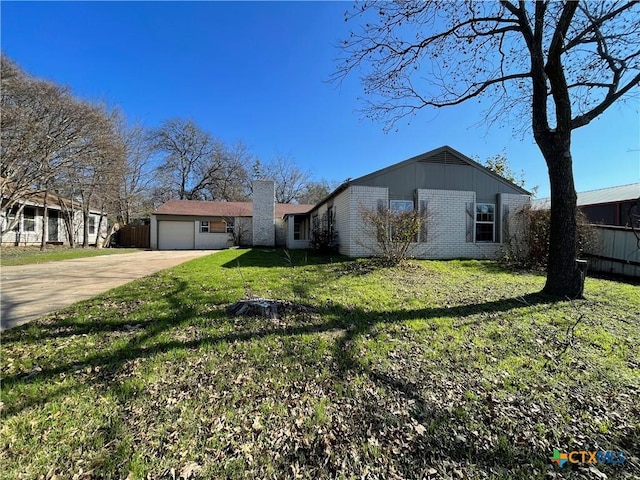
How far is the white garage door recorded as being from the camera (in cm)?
2048

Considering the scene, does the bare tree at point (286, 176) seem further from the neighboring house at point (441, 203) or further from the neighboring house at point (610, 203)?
the neighboring house at point (610, 203)

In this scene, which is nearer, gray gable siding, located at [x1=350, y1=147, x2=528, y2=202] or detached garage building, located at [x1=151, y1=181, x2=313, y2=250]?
gray gable siding, located at [x1=350, y1=147, x2=528, y2=202]

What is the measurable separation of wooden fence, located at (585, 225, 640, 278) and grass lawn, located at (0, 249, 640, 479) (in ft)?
20.0

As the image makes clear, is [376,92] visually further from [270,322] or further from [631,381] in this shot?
[631,381]

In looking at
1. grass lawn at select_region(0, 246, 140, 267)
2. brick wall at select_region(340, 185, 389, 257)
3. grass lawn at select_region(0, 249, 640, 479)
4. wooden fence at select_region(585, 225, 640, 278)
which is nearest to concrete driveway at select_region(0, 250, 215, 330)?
grass lawn at select_region(0, 249, 640, 479)

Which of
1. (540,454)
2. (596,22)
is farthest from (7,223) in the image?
(596,22)

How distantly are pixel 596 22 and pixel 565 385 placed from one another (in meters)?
6.35

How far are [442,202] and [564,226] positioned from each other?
6.18 meters

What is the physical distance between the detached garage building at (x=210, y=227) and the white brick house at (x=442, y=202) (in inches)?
329

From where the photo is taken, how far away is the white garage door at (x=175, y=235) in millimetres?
20484

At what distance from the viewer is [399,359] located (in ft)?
10.4

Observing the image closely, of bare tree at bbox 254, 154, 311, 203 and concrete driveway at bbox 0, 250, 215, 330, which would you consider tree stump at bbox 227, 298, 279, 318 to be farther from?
bare tree at bbox 254, 154, 311, 203

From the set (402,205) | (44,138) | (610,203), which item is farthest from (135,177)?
(610,203)

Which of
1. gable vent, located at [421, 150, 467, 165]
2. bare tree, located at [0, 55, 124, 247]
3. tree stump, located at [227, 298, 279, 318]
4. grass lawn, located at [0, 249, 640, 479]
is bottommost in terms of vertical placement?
grass lawn, located at [0, 249, 640, 479]
